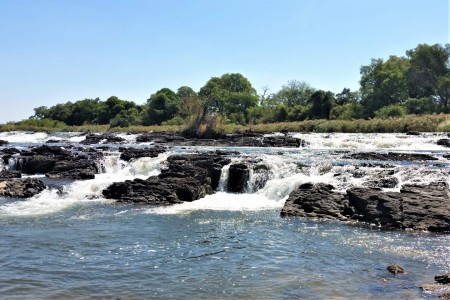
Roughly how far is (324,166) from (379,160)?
523 centimetres

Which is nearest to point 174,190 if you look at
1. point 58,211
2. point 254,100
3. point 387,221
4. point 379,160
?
point 58,211

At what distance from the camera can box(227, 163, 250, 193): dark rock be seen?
19.7m

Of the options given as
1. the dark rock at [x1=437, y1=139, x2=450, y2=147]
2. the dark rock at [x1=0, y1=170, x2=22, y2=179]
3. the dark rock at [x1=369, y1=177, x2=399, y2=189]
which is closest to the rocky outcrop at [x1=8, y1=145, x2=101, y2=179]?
the dark rock at [x1=0, y1=170, x2=22, y2=179]

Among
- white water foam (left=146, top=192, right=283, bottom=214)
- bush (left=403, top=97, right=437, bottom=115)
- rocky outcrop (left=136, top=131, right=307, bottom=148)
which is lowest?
white water foam (left=146, top=192, right=283, bottom=214)

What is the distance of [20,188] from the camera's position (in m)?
18.1

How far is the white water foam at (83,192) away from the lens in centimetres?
1497

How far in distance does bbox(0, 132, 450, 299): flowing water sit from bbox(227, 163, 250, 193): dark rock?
2.49 meters

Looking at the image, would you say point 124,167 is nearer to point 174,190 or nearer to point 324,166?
point 174,190

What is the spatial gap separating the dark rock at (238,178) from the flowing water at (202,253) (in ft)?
8.17

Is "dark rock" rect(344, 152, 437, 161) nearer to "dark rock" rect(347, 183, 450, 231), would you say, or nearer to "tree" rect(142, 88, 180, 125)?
"dark rock" rect(347, 183, 450, 231)

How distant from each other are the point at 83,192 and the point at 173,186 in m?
4.00

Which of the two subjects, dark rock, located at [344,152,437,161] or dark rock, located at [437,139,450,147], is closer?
dark rock, located at [344,152,437,161]

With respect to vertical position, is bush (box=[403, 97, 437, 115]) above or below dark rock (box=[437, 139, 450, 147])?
above

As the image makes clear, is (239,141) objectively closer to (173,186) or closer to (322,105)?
(173,186)
